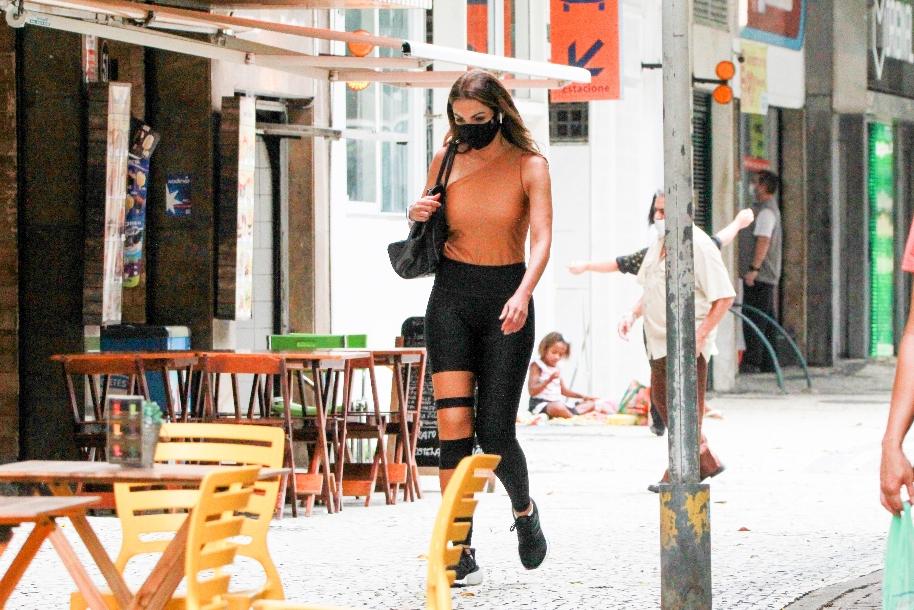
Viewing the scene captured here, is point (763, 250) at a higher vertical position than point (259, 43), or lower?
lower

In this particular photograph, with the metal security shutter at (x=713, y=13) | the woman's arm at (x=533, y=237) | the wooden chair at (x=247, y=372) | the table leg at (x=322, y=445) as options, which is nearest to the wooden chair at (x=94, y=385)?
the wooden chair at (x=247, y=372)

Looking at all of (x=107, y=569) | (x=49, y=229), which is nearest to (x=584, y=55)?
(x=49, y=229)

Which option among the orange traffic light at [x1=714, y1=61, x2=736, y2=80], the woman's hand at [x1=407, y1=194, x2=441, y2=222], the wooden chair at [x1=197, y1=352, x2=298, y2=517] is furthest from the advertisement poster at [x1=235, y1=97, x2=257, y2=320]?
the orange traffic light at [x1=714, y1=61, x2=736, y2=80]

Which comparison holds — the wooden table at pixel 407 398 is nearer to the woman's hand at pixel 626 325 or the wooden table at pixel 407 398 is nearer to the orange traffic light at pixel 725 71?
the woman's hand at pixel 626 325

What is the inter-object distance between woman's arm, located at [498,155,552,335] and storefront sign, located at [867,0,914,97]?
73.5ft

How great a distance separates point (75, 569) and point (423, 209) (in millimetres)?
2870

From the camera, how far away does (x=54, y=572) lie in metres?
8.95

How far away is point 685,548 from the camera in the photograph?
734 cm

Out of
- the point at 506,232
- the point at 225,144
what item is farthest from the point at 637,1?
the point at 506,232

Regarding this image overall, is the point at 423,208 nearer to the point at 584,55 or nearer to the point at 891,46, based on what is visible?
the point at 584,55

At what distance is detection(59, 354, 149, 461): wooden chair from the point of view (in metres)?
10.8

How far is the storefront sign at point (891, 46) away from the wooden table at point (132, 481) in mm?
25177

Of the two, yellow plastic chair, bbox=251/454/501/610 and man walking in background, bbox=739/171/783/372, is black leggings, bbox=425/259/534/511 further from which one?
man walking in background, bbox=739/171/783/372

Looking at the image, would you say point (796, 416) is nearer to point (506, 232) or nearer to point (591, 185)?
point (591, 185)
